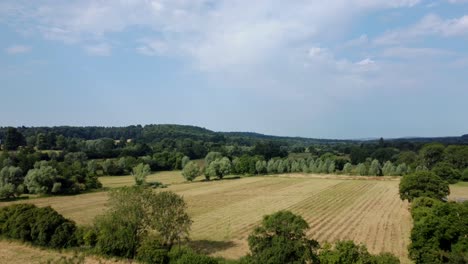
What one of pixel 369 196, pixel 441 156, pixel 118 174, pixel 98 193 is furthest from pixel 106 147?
pixel 441 156

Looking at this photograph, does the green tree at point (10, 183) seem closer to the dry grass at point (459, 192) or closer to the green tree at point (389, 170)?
the dry grass at point (459, 192)

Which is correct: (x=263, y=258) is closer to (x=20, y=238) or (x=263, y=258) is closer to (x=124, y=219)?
(x=124, y=219)

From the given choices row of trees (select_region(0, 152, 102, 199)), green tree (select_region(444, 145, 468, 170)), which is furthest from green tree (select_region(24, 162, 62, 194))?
green tree (select_region(444, 145, 468, 170))

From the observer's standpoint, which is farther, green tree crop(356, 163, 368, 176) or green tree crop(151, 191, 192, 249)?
green tree crop(356, 163, 368, 176)

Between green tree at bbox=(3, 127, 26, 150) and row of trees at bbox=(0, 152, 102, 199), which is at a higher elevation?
green tree at bbox=(3, 127, 26, 150)

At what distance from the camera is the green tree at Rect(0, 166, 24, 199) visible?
60.8 m

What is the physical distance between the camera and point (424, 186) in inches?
1893

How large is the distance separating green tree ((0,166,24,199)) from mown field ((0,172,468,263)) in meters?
4.72

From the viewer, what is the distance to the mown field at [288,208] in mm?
34125

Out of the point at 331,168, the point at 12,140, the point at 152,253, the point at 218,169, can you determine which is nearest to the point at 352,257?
the point at 152,253

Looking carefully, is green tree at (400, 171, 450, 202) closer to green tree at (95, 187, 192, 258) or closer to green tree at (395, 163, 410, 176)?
green tree at (95, 187, 192, 258)

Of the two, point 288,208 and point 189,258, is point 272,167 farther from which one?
point 189,258

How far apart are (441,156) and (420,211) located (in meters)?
81.3

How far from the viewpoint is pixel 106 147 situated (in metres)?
134
